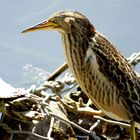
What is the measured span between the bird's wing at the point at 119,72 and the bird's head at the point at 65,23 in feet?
0.26

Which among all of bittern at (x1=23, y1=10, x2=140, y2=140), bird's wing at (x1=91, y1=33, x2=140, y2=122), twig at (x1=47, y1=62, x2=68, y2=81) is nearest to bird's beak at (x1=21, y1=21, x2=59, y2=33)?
bittern at (x1=23, y1=10, x2=140, y2=140)

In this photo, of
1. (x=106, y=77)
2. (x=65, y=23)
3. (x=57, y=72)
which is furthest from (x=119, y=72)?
(x=57, y=72)

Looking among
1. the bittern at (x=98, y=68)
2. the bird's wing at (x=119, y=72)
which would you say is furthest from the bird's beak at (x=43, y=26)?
the bird's wing at (x=119, y=72)

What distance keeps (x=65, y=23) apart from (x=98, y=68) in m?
0.22

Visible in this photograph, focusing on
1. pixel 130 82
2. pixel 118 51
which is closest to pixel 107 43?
pixel 118 51

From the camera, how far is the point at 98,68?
1.67m

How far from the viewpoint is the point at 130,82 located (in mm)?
1646

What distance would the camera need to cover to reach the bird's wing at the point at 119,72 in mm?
1646

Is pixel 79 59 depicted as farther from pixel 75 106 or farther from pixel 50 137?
pixel 50 137

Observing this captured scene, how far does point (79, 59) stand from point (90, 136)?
1.06 ft

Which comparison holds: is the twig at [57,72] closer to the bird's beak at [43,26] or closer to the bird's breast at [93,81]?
the bird's breast at [93,81]

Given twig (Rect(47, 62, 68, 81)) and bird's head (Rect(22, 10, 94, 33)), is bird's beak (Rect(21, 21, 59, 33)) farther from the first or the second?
twig (Rect(47, 62, 68, 81))

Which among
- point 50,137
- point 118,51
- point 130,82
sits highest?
point 118,51

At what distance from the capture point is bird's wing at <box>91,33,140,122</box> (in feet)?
5.40
